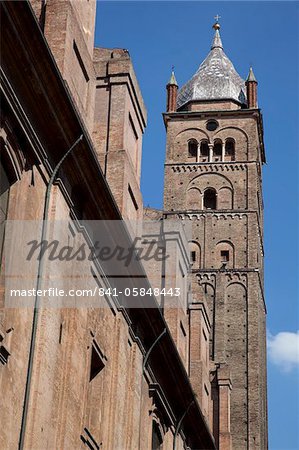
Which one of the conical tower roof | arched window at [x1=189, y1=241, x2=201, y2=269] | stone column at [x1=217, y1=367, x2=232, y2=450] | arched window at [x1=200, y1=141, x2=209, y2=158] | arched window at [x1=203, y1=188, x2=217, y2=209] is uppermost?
the conical tower roof

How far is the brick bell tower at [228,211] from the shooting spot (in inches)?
2336

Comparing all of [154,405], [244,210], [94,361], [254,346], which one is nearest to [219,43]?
[244,210]

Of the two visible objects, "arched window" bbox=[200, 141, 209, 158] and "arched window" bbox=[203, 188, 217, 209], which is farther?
"arched window" bbox=[200, 141, 209, 158]

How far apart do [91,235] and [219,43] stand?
61.1 m

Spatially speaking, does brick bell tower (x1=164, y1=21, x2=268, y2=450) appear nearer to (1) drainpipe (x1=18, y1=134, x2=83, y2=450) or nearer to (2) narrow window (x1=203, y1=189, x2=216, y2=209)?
(2) narrow window (x1=203, y1=189, x2=216, y2=209)

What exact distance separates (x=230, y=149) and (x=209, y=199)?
12.9 ft

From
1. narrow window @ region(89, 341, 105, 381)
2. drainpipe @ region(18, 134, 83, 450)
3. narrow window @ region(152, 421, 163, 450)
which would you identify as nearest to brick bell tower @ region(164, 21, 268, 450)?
narrow window @ region(152, 421, 163, 450)

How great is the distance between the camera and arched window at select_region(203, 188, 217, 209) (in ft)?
214

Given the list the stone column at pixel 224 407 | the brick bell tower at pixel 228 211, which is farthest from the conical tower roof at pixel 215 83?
the stone column at pixel 224 407

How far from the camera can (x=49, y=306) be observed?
1587 cm

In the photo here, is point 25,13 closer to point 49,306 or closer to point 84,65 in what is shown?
point 49,306

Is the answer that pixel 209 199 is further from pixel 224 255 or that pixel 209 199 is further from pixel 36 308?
Result: pixel 36 308

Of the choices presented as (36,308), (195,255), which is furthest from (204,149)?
(36,308)

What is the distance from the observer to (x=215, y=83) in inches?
2798
